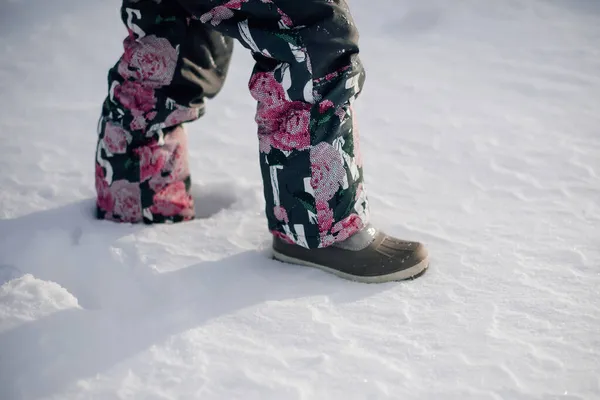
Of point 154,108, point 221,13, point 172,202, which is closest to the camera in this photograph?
point 221,13

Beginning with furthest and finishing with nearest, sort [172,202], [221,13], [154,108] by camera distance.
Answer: [172,202] < [154,108] < [221,13]

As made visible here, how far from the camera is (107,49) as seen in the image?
110 inches

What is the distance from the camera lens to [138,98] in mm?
1469

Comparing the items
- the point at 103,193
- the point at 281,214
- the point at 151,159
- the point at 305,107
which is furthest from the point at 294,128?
the point at 103,193

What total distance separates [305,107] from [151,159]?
1.45 feet

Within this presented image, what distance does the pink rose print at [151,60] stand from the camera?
4.65 ft

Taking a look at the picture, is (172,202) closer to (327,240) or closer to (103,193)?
(103,193)

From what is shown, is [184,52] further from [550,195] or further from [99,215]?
[550,195]

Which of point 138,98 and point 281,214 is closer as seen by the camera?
point 281,214

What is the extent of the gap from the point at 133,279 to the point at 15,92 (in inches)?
54.1

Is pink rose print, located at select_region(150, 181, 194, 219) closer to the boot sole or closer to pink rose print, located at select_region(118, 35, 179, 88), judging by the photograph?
pink rose print, located at select_region(118, 35, 179, 88)

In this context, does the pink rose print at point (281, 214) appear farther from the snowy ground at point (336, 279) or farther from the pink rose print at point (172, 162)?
the pink rose print at point (172, 162)

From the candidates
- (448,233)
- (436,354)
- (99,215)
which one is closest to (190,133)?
(99,215)

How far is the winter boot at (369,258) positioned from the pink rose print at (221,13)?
0.49m
